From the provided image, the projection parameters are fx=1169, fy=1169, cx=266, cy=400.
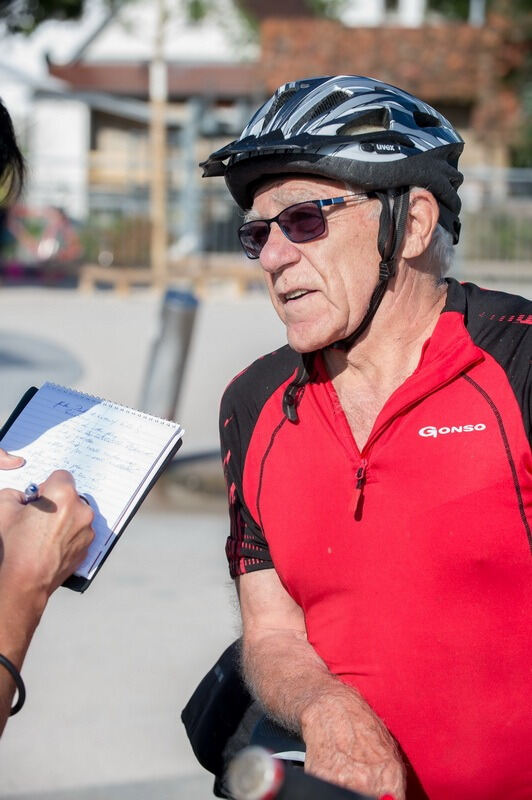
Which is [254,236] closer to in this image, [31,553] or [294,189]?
[294,189]

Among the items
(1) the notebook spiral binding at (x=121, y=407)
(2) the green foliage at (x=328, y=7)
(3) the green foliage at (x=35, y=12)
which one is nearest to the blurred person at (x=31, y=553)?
(1) the notebook spiral binding at (x=121, y=407)

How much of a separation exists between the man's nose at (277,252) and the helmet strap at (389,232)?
0.19 meters

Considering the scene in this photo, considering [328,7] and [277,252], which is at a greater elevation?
[328,7]

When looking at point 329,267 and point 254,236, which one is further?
point 254,236

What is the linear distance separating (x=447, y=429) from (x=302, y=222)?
58 cm

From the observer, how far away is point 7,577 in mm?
2242

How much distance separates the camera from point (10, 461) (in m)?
2.43

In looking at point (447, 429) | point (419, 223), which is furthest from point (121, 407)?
point (419, 223)

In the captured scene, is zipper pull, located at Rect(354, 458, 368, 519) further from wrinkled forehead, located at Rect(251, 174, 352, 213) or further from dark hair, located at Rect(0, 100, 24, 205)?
dark hair, located at Rect(0, 100, 24, 205)

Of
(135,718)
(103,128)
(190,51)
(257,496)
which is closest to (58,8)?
(103,128)

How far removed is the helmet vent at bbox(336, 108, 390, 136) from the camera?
Result: 8.57ft

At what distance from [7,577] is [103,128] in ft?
131

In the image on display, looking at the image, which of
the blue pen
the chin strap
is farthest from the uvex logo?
the blue pen

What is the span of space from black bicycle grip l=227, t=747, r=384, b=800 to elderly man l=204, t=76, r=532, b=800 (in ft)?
2.52
